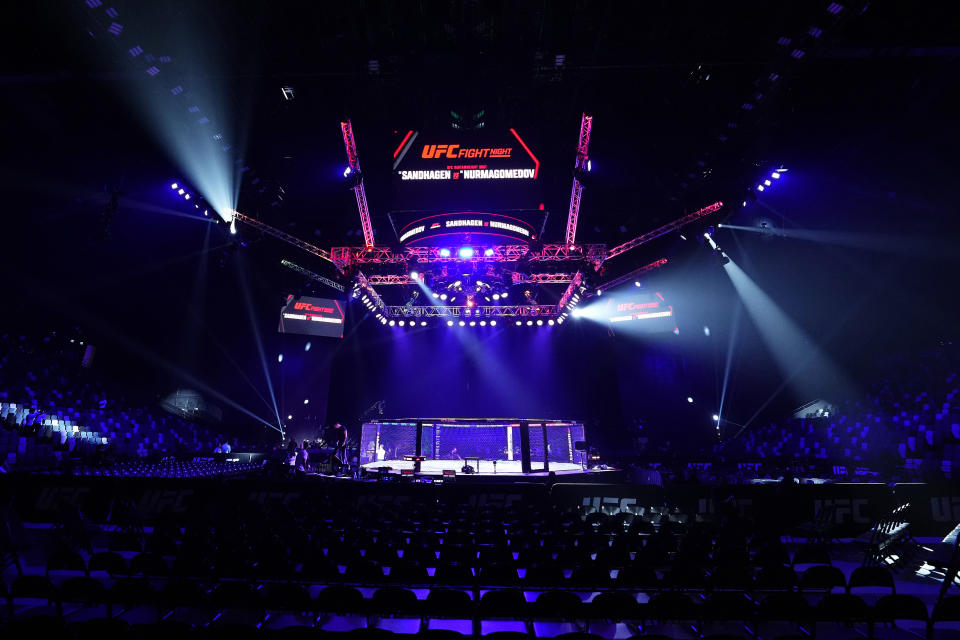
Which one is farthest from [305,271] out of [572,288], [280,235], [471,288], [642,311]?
[642,311]

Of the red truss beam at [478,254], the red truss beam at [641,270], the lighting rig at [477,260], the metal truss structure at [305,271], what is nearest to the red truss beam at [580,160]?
the lighting rig at [477,260]

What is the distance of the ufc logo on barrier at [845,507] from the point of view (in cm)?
889

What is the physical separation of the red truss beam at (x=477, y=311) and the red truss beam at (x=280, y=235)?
6.08m

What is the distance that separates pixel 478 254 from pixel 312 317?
9818mm

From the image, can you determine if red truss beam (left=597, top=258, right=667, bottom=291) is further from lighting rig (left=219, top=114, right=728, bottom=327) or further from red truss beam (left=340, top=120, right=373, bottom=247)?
red truss beam (left=340, top=120, right=373, bottom=247)

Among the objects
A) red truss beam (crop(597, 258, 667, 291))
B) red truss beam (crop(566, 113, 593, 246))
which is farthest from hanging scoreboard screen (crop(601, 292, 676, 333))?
red truss beam (crop(566, 113, 593, 246))

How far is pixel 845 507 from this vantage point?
898 cm

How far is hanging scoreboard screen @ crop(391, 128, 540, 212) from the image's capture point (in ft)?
29.0

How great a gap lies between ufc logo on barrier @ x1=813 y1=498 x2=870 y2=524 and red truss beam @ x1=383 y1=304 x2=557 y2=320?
11715 mm

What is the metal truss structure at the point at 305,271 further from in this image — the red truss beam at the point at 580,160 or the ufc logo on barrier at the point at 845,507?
the ufc logo on barrier at the point at 845,507

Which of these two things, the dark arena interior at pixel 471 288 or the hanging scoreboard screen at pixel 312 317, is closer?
the dark arena interior at pixel 471 288

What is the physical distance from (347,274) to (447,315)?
19.7 feet

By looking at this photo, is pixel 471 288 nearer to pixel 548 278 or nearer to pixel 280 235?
pixel 548 278

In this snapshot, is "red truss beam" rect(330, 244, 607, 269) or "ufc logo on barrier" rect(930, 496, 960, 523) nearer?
"ufc logo on barrier" rect(930, 496, 960, 523)
